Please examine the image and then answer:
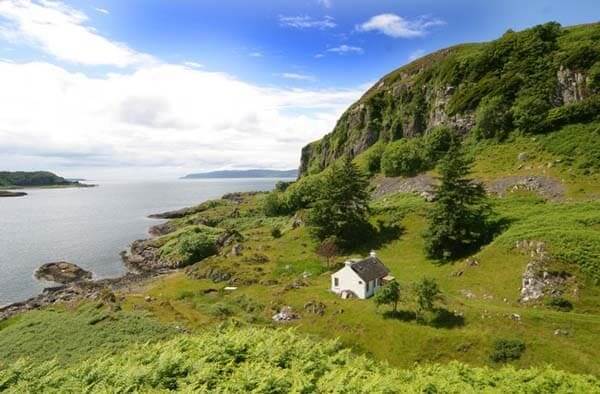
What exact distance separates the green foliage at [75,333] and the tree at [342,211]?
32.8 m

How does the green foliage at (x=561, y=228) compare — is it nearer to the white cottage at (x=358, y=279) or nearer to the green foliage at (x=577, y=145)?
the green foliage at (x=577, y=145)

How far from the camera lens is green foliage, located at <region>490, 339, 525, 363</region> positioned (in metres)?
32.5

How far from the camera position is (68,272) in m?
80.4

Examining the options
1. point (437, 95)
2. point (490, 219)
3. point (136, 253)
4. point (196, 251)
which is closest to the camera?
point (490, 219)

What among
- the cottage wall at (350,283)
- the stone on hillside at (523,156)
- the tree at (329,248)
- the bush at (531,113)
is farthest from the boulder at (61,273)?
the bush at (531,113)

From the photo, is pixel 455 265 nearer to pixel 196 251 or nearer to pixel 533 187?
pixel 533 187

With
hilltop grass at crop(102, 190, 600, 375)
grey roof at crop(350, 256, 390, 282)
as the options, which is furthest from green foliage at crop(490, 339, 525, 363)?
grey roof at crop(350, 256, 390, 282)

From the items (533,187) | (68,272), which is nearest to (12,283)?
(68,272)

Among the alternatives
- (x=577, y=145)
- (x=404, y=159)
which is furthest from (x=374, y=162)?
(x=577, y=145)

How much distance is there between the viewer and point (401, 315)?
41.2 metres

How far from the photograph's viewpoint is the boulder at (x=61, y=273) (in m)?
78.2

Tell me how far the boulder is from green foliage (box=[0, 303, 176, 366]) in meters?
26.0

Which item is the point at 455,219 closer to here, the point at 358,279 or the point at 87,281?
the point at 358,279

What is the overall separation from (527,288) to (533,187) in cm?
2706
